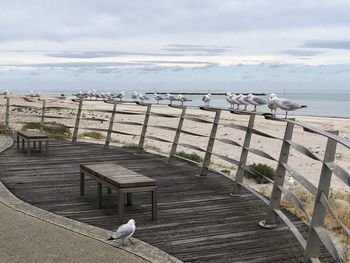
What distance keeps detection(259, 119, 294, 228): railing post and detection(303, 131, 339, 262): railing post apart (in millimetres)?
1297

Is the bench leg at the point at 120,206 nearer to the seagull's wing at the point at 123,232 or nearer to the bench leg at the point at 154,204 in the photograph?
the bench leg at the point at 154,204

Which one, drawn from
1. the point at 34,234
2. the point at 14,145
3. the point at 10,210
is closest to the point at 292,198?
the point at 34,234

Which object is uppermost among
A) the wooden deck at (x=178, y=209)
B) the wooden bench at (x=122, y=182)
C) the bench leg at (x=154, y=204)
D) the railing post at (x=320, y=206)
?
the railing post at (x=320, y=206)

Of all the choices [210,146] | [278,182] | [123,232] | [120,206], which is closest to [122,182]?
[120,206]

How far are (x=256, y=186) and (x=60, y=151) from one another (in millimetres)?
4385

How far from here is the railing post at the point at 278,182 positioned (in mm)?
5828

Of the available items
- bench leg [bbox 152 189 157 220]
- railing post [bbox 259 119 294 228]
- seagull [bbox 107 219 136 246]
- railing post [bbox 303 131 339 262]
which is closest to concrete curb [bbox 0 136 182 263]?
seagull [bbox 107 219 136 246]

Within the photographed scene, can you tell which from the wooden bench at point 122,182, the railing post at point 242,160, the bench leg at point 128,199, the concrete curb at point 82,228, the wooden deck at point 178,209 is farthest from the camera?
the railing post at point 242,160

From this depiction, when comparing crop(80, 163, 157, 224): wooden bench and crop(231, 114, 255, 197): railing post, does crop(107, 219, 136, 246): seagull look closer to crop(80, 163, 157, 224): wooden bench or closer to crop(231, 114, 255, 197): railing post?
crop(80, 163, 157, 224): wooden bench

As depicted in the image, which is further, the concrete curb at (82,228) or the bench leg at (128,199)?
the bench leg at (128,199)

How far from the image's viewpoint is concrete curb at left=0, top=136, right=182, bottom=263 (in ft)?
16.2

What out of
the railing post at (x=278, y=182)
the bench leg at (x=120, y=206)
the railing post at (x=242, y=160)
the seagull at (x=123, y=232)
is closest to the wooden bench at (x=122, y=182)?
the bench leg at (x=120, y=206)

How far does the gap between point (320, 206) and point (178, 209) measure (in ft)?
8.37

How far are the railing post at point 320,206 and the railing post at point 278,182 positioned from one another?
1297 millimetres
